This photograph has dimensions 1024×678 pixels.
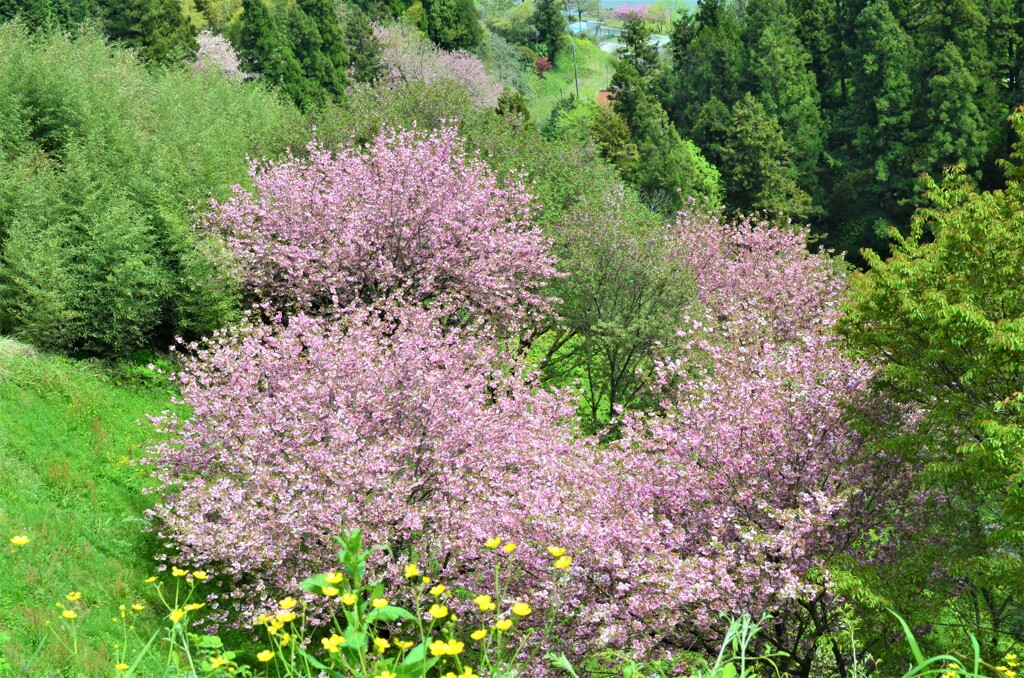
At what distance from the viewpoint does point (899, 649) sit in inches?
458

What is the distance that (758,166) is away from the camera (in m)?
46.4

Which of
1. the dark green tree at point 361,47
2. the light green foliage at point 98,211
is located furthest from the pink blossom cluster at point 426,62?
the light green foliage at point 98,211

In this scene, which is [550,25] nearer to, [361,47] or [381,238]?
[361,47]

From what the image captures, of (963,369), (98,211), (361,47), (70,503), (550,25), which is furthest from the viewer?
(550,25)

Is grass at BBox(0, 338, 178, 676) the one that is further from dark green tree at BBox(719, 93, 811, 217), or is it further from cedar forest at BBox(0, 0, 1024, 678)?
dark green tree at BBox(719, 93, 811, 217)

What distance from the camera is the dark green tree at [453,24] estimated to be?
6900 centimetres

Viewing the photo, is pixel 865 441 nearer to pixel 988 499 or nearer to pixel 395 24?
pixel 988 499

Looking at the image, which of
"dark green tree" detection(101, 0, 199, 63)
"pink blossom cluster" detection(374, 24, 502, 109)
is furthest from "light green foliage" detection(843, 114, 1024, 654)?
"pink blossom cluster" detection(374, 24, 502, 109)

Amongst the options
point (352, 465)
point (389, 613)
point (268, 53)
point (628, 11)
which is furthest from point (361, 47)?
point (389, 613)

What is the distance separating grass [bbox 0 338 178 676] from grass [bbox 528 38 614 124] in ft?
181

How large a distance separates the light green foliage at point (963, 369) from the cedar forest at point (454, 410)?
0.19 feet

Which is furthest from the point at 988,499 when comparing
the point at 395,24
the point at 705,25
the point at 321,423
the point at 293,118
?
the point at 395,24

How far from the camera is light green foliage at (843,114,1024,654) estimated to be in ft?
36.3

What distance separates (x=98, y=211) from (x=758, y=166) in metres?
33.6
